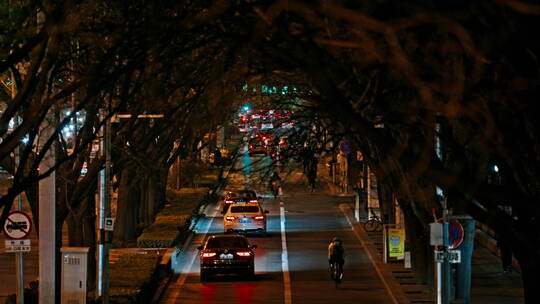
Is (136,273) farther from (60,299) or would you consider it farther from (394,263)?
(394,263)

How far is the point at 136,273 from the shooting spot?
1191 inches

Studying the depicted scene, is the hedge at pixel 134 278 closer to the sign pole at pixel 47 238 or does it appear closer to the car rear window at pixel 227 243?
the car rear window at pixel 227 243

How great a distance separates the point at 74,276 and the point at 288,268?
1455cm

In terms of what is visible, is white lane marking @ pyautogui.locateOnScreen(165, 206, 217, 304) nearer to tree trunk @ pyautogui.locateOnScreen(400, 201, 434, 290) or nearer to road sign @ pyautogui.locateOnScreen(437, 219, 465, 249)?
tree trunk @ pyautogui.locateOnScreen(400, 201, 434, 290)

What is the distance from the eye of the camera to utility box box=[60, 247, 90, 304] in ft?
74.1

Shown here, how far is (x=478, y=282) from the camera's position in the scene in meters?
32.6

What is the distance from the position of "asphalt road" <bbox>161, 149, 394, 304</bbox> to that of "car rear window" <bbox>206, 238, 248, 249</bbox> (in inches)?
40.3

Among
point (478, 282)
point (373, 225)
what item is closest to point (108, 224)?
point (478, 282)

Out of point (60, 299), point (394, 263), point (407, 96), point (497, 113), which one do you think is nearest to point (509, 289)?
point (394, 263)

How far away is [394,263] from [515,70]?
82.5 feet

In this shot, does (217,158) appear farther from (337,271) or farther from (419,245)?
(337,271)

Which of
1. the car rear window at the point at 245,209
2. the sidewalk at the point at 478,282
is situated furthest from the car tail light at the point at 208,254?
the car rear window at the point at 245,209


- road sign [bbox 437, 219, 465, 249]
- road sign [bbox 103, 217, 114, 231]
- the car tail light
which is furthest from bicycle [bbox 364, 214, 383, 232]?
road sign [bbox 437, 219, 465, 249]

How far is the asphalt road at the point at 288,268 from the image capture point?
29.8 m
